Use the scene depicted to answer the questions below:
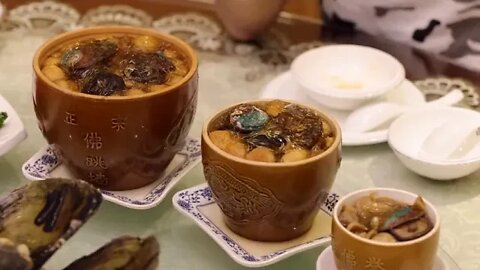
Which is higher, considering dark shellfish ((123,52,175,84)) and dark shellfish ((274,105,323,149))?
dark shellfish ((123,52,175,84))

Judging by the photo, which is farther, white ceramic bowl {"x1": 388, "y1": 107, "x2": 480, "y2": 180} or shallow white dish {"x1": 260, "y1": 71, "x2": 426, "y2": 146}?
shallow white dish {"x1": 260, "y1": 71, "x2": 426, "y2": 146}

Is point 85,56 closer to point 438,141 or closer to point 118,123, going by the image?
point 118,123

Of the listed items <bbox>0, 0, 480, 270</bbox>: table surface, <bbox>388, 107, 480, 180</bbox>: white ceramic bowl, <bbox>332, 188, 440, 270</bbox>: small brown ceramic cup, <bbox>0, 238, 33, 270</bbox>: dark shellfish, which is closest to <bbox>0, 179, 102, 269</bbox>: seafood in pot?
<bbox>0, 238, 33, 270</bbox>: dark shellfish

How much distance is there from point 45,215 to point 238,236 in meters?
0.22

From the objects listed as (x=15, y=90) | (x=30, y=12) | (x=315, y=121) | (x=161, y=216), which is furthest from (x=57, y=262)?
(x=30, y=12)

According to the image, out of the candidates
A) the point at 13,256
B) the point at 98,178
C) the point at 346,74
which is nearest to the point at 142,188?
the point at 98,178

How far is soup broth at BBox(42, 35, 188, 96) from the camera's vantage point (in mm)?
821

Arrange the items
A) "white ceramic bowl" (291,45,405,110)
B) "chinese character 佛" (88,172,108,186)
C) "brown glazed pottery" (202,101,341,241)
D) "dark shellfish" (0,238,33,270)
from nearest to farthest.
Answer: "dark shellfish" (0,238,33,270), "brown glazed pottery" (202,101,341,241), "chinese character 佛" (88,172,108,186), "white ceramic bowl" (291,45,405,110)

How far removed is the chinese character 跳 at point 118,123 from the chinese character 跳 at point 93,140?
2cm

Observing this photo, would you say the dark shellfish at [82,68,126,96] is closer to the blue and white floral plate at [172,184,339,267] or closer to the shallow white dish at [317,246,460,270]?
the blue and white floral plate at [172,184,339,267]

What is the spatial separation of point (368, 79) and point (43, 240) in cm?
58

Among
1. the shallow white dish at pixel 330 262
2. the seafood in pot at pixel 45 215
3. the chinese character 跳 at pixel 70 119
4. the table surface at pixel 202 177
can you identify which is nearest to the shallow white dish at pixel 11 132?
the table surface at pixel 202 177

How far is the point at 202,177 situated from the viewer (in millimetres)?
930

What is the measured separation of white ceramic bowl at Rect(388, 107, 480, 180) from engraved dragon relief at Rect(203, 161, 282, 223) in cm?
22
